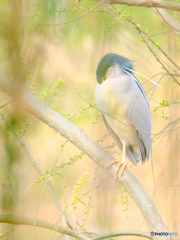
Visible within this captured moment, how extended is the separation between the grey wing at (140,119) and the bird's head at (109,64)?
88 mm

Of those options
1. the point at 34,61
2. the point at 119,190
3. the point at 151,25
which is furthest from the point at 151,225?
the point at 151,25

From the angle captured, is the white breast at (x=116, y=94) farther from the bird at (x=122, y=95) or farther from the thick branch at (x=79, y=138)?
the thick branch at (x=79, y=138)

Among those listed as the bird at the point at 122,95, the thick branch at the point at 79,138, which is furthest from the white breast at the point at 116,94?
the thick branch at the point at 79,138

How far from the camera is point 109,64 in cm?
77

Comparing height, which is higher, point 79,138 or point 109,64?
point 109,64

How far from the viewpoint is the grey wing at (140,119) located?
2.66ft

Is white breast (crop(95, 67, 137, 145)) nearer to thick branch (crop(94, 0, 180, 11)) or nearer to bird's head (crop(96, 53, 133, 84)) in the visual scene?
bird's head (crop(96, 53, 133, 84))

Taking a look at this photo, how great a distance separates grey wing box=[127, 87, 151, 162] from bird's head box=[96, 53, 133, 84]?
0.29 ft

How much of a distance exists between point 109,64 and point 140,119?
21 centimetres

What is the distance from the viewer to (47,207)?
2.77 feet

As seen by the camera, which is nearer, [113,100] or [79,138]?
[79,138]

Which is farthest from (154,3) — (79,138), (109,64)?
(79,138)

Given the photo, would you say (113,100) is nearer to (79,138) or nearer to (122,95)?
(122,95)

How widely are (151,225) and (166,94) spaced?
724 mm
